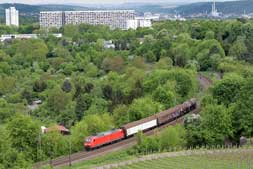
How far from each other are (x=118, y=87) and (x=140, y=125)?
1046 cm

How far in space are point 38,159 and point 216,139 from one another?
611cm

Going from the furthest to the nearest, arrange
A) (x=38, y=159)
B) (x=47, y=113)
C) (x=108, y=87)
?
(x=108, y=87) < (x=47, y=113) < (x=38, y=159)

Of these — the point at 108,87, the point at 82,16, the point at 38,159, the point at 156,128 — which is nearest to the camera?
the point at 38,159

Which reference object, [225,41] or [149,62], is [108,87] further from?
[225,41]

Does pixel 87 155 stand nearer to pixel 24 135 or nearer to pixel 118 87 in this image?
pixel 24 135

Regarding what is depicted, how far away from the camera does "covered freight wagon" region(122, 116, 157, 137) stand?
2022 centimetres

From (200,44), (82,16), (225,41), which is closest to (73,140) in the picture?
(200,44)

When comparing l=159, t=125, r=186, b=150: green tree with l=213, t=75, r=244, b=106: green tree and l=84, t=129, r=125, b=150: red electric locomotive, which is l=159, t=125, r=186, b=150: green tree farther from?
l=213, t=75, r=244, b=106: green tree

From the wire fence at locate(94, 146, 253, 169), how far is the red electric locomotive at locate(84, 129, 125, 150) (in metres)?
2.55

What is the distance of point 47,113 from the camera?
28.1m

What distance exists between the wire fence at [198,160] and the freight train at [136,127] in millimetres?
2646

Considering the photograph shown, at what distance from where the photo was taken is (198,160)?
1527 centimetres

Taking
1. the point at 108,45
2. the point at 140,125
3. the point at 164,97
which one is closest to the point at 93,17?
the point at 108,45

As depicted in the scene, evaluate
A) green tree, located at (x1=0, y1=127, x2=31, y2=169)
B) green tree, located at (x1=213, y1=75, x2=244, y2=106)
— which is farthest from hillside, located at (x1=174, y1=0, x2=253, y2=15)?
green tree, located at (x1=0, y1=127, x2=31, y2=169)
